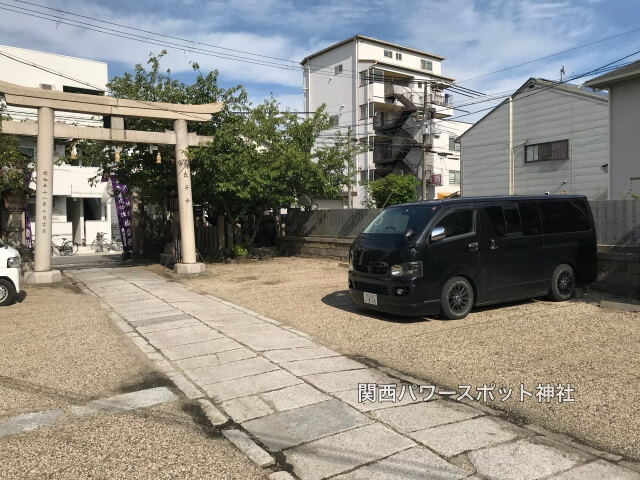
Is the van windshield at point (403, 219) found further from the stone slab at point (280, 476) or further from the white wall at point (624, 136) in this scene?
the white wall at point (624, 136)

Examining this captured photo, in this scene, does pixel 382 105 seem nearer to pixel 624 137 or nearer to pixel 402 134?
pixel 402 134

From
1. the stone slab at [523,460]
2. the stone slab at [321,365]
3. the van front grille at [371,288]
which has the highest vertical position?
the van front grille at [371,288]

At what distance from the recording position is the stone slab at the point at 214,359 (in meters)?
5.83

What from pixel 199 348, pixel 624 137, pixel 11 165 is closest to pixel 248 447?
pixel 199 348

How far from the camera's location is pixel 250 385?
16.6 feet

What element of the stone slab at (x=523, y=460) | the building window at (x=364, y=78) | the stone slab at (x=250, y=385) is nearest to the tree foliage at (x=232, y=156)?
the stone slab at (x=250, y=385)

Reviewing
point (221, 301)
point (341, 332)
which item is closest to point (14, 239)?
point (221, 301)

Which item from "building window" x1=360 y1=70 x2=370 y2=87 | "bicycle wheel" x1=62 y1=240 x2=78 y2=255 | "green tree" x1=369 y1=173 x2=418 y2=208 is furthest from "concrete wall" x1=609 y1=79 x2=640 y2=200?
"building window" x1=360 y1=70 x2=370 y2=87

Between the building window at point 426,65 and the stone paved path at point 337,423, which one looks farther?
the building window at point 426,65

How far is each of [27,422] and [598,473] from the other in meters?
4.40

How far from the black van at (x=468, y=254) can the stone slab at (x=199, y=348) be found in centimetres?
241

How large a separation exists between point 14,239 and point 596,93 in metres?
25.8

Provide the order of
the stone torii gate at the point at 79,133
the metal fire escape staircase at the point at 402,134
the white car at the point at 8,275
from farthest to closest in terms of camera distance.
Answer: the metal fire escape staircase at the point at 402,134 → the stone torii gate at the point at 79,133 → the white car at the point at 8,275

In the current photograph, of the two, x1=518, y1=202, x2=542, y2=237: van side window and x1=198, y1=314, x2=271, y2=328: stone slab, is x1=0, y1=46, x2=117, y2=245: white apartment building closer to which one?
x1=198, y1=314, x2=271, y2=328: stone slab
